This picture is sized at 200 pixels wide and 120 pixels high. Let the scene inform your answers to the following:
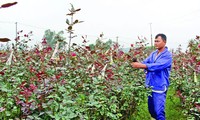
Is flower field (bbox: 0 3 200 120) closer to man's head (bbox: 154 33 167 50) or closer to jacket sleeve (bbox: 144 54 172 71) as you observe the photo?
jacket sleeve (bbox: 144 54 172 71)

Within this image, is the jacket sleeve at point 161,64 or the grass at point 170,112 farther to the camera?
the grass at point 170,112

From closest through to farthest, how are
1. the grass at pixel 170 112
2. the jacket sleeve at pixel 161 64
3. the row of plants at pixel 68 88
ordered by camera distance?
the row of plants at pixel 68 88 → the jacket sleeve at pixel 161 64 → the grass at pixel 170 112

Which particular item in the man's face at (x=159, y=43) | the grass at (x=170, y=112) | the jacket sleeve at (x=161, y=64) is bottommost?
the grass at (x=170, y=112)

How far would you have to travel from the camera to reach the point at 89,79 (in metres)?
3.75

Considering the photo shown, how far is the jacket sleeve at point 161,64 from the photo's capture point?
448cm

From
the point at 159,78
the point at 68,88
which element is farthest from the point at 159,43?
the point at 68,88

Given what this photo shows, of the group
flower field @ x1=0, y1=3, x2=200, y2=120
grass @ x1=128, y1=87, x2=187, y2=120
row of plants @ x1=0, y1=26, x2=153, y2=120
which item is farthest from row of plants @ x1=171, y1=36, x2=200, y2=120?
row of plants @ x1=0, y1=26, x2=153, y2=120

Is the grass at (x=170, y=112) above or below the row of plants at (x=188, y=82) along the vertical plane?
below

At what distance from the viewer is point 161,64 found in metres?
4.52

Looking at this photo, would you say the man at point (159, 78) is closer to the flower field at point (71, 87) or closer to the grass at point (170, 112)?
the flower field at point (71, 87)

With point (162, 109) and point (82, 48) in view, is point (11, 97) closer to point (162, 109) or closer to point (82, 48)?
point (82, 48)

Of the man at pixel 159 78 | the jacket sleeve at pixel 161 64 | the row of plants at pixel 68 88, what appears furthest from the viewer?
the man at pixel 159 78

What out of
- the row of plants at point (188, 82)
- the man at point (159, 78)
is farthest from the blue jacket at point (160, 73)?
the row of plants at point (188, 82)

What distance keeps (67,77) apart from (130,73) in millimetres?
1398
